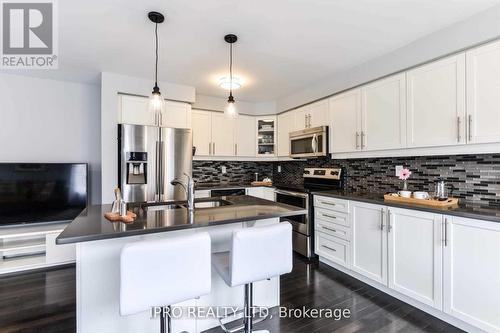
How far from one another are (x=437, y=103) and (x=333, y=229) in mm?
1715

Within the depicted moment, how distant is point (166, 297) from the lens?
1329 mm

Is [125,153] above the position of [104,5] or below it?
below

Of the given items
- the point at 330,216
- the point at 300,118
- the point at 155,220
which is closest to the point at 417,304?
the point at 330,216

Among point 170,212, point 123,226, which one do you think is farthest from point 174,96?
point 123,226

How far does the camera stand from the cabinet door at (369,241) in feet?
8.07

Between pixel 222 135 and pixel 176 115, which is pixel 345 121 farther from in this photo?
pixel 176 115

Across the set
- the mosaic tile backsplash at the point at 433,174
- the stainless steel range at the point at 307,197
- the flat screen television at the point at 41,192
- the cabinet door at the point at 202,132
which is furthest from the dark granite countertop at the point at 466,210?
the flat screen television at the point at 41,192

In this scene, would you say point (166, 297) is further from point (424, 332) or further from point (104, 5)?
point (104, 5)

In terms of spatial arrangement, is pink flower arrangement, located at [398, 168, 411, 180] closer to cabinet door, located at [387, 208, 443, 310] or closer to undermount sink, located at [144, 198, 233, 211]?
cabinet door, located at [387, 208, 443, 310]

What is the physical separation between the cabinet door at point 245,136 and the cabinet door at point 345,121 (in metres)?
1.64

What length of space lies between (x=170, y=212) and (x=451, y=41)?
2.81 metres

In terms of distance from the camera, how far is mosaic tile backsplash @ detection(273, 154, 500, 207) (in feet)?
7.11

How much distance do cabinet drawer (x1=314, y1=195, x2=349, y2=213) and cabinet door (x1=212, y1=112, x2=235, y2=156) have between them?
73.5 inches

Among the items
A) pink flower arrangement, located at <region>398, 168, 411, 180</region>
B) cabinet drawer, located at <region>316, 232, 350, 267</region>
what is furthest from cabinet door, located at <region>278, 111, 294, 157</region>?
A: pink flower arrangement, located at <region>398, 168, 411, 180</region>
